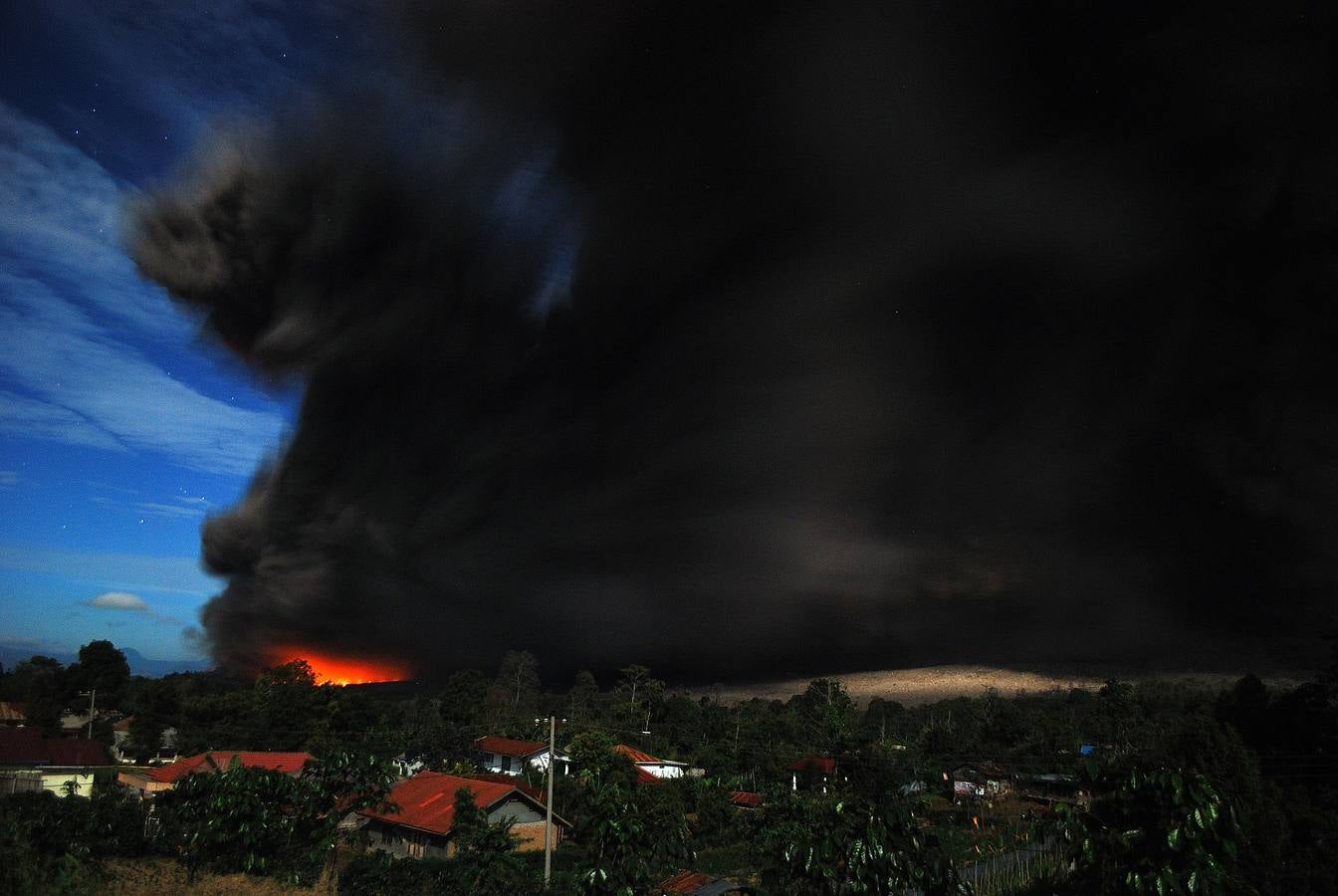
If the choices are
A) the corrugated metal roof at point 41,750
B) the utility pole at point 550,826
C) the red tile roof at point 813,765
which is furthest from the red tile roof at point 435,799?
the red tile roof at point 813,765

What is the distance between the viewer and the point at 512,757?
80.9 m

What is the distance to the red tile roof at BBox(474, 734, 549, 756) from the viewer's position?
3174 inches

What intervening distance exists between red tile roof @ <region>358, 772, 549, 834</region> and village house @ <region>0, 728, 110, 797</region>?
19.9 m

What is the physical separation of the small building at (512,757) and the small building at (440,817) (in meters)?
24.7

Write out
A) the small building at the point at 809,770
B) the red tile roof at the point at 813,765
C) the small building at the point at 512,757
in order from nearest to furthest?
the small building at the point at 809,770 < the small building at the point at 512,757 < the red tile roof at the point at 813,765

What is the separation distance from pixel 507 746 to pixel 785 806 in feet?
155

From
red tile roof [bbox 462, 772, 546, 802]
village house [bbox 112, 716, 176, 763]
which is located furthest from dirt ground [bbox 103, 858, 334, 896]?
village house [bbox 112, 716, 176, 763]

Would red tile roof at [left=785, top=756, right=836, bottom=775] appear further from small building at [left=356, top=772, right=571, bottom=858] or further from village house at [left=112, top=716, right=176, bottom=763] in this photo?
village house at [left=112, top=716, right=176, bottom=763]

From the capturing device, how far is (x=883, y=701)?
499ft

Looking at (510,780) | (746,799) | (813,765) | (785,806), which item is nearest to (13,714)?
(510,780)

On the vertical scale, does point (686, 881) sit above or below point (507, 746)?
below

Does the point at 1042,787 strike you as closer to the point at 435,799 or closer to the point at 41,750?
the point at 435,799

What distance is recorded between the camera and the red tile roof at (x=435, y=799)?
4447cm

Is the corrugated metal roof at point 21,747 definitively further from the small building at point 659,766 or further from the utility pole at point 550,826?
the small building at point 659,766
